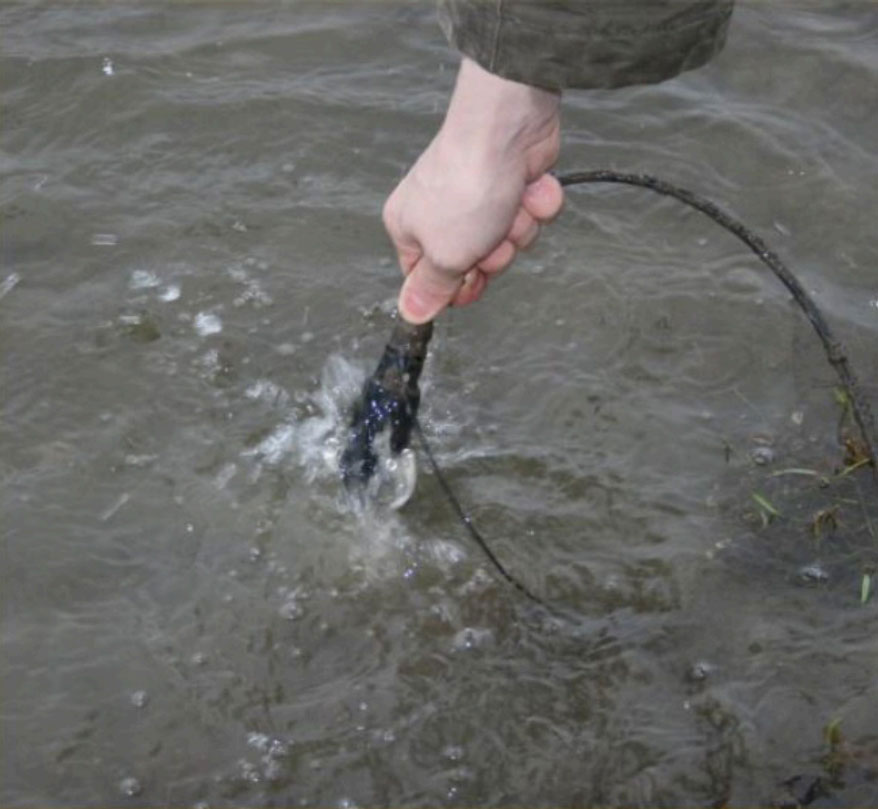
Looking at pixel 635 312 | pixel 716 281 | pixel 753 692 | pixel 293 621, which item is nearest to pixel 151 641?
pixel 293 621

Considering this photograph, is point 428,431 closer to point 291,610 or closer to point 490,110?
point 291,610

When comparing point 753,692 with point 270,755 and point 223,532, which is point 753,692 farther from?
point 223,532

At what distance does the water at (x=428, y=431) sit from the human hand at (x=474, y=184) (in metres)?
1.12

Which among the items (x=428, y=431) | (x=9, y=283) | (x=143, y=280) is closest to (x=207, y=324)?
(x=143, y=280)

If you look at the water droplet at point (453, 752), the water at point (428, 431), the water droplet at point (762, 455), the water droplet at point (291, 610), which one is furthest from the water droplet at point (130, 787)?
the water droplet at point (762, 455)

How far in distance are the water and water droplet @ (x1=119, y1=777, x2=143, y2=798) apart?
24mm

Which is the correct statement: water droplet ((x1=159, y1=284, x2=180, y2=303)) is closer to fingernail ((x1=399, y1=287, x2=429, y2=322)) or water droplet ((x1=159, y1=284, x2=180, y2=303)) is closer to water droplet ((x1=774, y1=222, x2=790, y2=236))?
fingernail ((x1=399, y1=287, x2=429, y2=322))

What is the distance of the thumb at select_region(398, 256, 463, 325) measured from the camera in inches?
121

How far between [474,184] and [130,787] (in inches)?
63.0

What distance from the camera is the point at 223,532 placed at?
4.09 m

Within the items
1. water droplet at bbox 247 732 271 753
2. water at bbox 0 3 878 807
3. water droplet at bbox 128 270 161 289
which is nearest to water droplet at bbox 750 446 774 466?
water at bbox 0 3 878 807

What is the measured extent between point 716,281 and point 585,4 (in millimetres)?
2359

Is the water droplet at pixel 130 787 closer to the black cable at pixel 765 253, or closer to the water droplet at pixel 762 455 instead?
the black cable at pixel 765 253

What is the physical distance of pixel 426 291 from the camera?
3127mm
